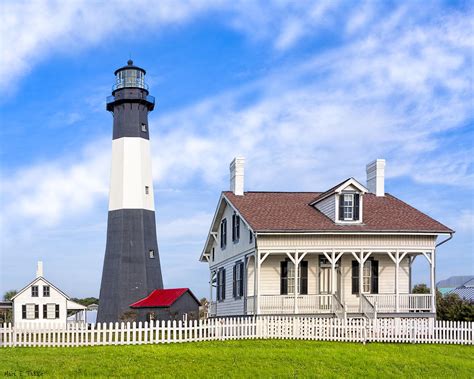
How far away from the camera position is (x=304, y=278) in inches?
1108

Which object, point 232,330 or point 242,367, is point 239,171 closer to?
point 232,330

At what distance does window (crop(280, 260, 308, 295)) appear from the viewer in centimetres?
2792

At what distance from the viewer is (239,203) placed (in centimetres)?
2953

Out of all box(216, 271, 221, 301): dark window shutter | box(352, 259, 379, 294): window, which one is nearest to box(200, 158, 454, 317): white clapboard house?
box(352, 259, 379, 294): window

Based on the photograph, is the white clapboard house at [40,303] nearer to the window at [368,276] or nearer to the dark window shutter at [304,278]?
the dark window shutter at [304,278]

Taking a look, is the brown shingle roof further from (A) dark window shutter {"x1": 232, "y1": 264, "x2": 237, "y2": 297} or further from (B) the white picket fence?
(B) the white picket fence

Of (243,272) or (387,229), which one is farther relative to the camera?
(243,272)

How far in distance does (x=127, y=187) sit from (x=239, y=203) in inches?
486

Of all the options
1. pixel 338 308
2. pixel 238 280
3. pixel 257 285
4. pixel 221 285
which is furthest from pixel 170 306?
pixel 338 308

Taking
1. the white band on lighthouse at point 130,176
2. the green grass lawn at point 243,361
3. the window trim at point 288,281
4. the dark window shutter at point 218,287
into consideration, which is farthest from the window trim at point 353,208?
the white band on lighthouse at point 130,176

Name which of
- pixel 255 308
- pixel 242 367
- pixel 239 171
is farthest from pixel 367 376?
pixel 239 171

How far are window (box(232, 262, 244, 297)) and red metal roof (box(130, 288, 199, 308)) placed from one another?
604cm

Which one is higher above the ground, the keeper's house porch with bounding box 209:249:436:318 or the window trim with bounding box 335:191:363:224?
the window trim with bounding box 335:191:363:224

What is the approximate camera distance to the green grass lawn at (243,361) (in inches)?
646
